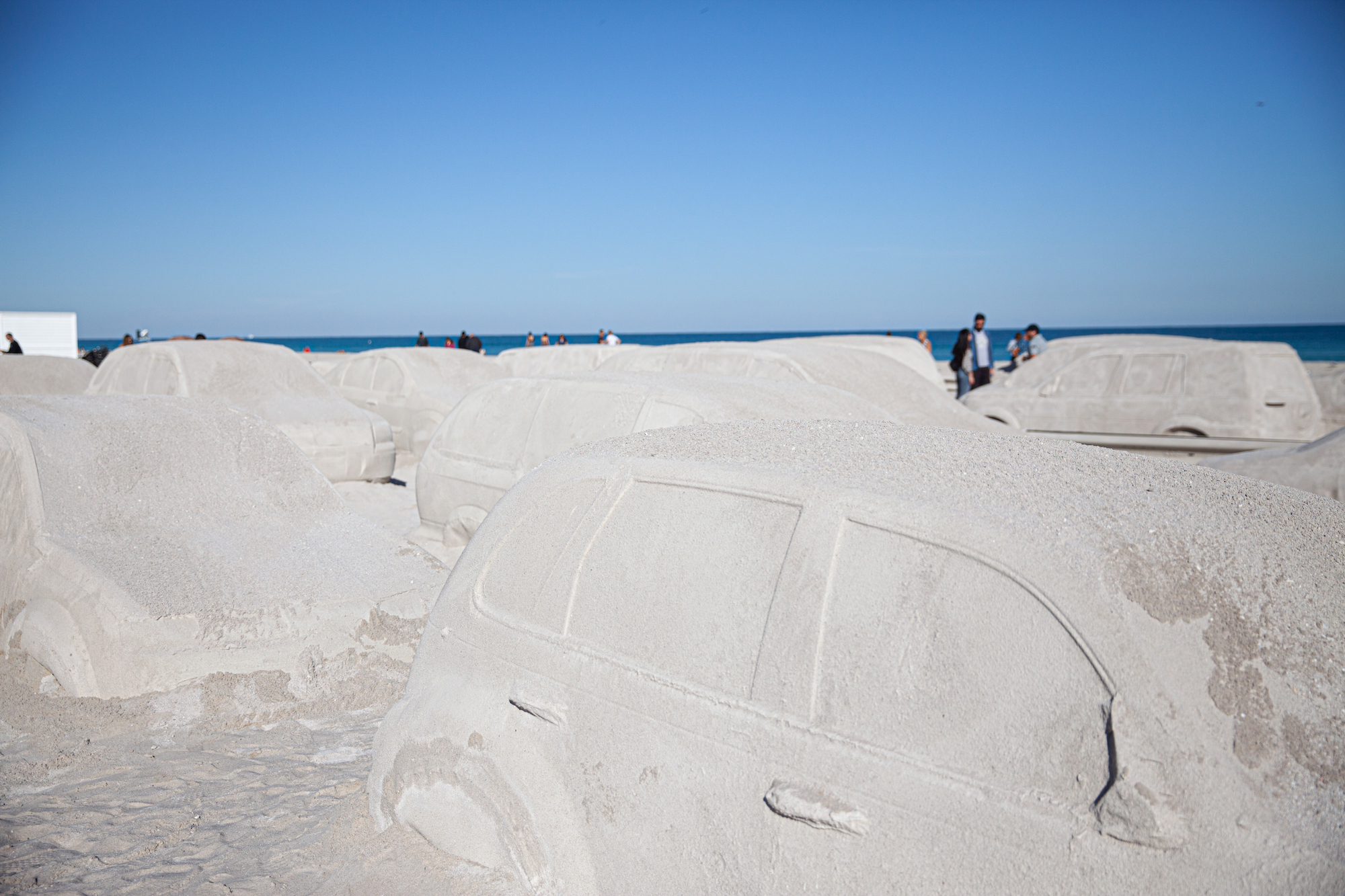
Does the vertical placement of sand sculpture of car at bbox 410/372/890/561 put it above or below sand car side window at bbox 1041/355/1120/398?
below

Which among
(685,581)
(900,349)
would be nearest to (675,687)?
(685,581)

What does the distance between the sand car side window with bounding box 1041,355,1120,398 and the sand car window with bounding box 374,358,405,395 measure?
9.74 m

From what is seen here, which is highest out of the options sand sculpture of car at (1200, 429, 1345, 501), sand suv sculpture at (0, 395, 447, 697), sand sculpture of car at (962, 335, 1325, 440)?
sand sculpture of car at (962, 335, 1325, 440)

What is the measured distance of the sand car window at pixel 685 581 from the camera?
2.21m

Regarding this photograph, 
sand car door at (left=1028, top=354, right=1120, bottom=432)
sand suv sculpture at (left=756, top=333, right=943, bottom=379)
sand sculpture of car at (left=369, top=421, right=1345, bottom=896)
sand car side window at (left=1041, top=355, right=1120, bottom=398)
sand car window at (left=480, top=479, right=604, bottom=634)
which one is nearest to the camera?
sand sculpture of car at (left=369, top=421, right=1345, bottom=896)

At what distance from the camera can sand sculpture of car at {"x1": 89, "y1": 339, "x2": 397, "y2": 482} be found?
30.1 ft

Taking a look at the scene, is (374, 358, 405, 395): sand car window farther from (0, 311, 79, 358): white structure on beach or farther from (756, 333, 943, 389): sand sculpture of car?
(0, 311, 79, 358): white structure on beach

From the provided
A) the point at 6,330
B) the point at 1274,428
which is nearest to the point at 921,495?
the point at 1274,428

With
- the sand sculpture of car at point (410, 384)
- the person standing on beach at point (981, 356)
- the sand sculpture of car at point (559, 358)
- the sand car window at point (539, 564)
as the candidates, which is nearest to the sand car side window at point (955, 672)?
the sand car window at point (539, 564)

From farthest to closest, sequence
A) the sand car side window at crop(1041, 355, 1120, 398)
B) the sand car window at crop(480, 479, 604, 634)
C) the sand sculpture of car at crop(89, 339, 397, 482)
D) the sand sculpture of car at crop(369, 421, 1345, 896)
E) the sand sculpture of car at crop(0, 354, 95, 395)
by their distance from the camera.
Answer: the sand car side window at crop(1041, 355, 1120, 398) < the sand sculpture of car at crop(0, 354, 95, 395) < the sand sculpture of car at crop(89, 339, 397, 482) < the sand car window at crop(480, 479, 604, 634) < the sand sculpture of car at crop(369, 421, 1345, 896)

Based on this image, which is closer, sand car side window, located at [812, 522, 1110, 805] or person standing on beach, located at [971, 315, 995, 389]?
sand car side window, located at [812, 522, 1110, 805]

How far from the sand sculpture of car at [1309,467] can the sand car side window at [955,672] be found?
Result: 4.95m

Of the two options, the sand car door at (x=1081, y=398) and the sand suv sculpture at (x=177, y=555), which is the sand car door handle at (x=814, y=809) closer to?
the sand suv sculpture at (x=177, y=555)

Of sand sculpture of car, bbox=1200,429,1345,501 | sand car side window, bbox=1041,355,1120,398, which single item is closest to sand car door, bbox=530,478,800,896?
sand sculpture of car, bbox=1200,429,1345,501
